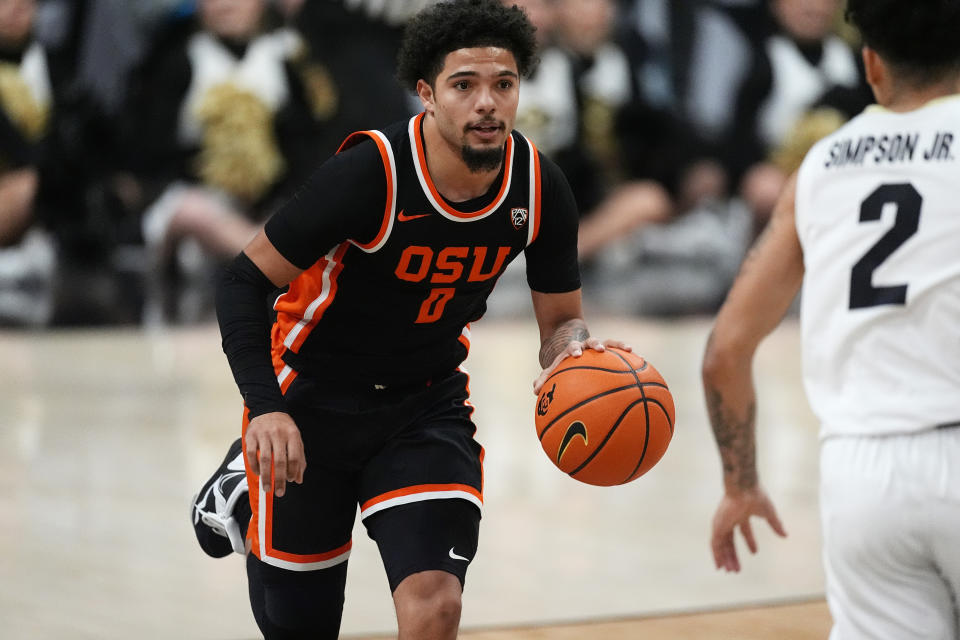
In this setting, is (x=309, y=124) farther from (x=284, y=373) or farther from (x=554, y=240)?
(x=554, y=240)

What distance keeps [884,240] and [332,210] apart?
1.44 metres

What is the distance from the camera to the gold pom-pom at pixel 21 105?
12.5m

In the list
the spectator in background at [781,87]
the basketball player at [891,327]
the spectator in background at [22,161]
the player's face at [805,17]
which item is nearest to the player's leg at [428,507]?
the basketball player at [891,327]

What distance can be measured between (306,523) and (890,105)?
1.89 meters

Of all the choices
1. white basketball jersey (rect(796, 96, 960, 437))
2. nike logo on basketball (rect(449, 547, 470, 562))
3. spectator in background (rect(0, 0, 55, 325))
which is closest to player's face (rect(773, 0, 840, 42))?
spectator in background (rect(0, 0, 55, 325))

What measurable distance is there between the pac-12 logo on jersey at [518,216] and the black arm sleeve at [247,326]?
25.4 inches

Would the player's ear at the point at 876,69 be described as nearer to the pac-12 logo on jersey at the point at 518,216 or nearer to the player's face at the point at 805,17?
the pac-12 logo on jersey at the point at 518,216

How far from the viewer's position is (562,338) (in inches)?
145

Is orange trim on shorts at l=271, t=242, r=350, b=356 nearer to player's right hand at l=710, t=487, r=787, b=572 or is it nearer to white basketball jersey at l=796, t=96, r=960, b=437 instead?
player's right hand at l=710, t=487, r=787, b=572

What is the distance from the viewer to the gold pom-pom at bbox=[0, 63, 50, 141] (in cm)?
1248

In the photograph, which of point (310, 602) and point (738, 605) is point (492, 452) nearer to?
point (738, 605)

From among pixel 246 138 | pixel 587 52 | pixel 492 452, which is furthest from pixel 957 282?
pixel 587 52

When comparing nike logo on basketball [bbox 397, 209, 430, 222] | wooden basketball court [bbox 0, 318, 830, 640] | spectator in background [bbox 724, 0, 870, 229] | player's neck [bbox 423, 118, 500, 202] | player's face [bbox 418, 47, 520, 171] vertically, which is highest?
player's face [bbox 418, 47, 520, 171]

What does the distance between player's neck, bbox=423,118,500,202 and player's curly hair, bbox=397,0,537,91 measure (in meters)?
0.19
